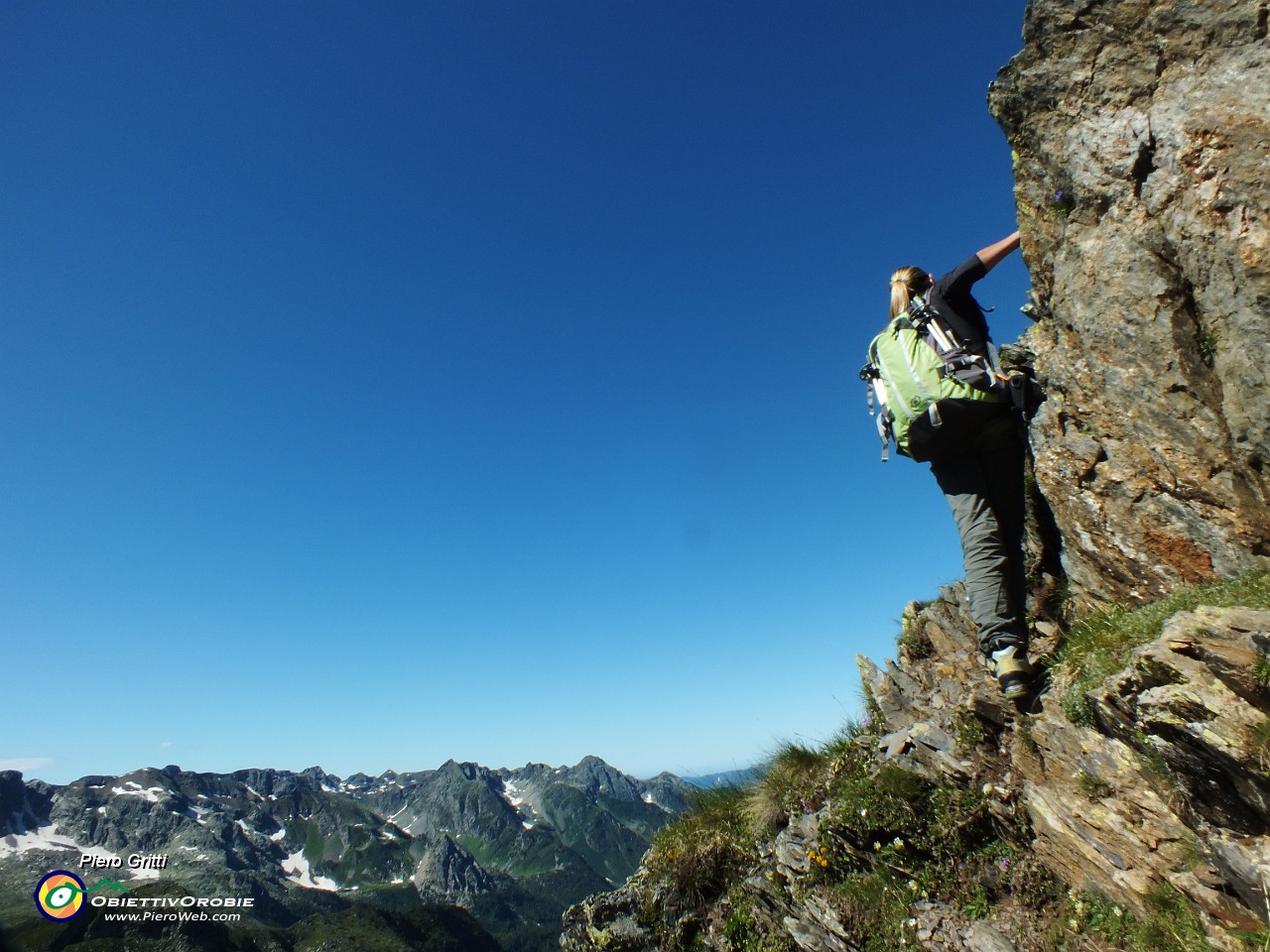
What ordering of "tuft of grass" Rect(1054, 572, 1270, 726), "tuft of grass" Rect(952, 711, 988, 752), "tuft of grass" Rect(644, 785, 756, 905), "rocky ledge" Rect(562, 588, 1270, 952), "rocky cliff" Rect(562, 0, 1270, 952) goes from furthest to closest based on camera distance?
"tuft of grass" Rect(644, 785, 756, 905)
"tuft of grass" Rect(952, 711, 988, 752)
"tuft of grass" Rect(1054, 572, 1270, 726)
"rocky cliff" Rect(562, 0, 1270, 952)
"rocky ledge" Rect(562, 588, 1270, 952)

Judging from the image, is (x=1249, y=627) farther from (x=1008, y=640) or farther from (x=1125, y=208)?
(x=1125, y=208)

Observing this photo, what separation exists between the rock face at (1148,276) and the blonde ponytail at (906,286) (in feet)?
3.54

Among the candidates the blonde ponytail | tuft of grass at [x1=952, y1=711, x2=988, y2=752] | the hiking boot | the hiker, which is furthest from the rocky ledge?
the blonde ponytail

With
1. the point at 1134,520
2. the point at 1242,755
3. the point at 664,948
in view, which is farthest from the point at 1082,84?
the point at 664,948

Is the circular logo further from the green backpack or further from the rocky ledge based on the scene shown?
the green backpack

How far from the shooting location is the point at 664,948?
11.1 m

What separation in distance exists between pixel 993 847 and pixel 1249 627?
416cm

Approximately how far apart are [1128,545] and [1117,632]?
0.94m

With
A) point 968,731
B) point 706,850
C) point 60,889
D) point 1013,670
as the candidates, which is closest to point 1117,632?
point 1013,670

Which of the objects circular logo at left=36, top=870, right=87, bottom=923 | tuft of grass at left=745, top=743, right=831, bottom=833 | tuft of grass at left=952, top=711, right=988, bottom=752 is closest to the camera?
tuft of grass at left=952, top=711, right=988, bottom=752

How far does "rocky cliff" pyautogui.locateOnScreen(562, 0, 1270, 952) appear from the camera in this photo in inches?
185

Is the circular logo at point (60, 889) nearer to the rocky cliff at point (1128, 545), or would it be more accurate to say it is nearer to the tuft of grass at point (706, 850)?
the tuft of grass at point (706, 850)

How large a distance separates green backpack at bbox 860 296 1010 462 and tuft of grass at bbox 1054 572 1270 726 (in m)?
2.13

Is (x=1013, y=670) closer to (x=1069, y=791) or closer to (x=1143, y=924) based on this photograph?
(x=1069, y=791)
